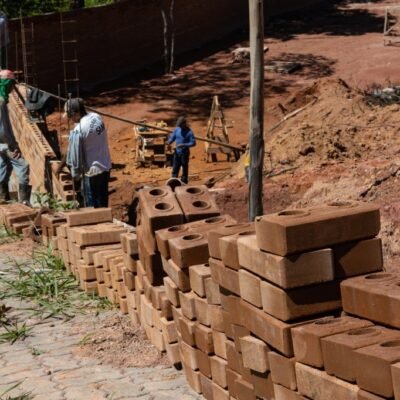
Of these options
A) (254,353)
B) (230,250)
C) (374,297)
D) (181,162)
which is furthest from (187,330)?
(181,162)

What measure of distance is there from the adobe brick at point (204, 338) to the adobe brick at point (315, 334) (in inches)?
52.2

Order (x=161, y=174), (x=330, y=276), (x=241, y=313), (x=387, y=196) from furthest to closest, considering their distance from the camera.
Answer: (x=161, y=174) < (x=387, y=196) < (x=241, y=313) < (x=330, y=276)

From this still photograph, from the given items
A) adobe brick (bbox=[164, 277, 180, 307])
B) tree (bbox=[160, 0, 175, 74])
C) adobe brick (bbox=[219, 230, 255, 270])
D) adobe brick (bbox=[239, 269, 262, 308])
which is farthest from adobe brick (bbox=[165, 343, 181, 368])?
tree (bbox=[160, 0, 175, 74])

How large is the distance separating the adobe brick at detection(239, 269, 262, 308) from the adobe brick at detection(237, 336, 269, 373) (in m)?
0.21

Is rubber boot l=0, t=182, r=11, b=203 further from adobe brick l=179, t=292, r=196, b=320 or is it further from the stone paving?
adobe brick l=179, t=292, r=196, b=320

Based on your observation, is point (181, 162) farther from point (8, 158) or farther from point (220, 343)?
point (220, 343)

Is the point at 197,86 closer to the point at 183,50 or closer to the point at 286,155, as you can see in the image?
the point at 183,50

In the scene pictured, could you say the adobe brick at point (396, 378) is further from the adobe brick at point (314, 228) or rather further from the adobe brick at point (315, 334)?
the adobe brick at point (314, 228)

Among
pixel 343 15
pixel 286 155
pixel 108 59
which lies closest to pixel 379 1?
pixel 343 15

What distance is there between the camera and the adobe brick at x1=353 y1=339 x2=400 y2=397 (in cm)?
457

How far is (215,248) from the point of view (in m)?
6.37

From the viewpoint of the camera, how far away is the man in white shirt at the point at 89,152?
12.6m

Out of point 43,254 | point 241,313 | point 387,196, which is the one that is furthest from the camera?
point 387,196

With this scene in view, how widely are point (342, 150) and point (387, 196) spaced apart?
435 centimetres
